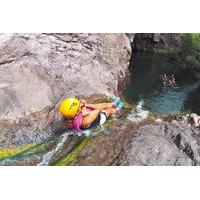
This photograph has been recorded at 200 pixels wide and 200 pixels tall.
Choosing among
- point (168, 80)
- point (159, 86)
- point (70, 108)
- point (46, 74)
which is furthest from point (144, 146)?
point (168, 80)

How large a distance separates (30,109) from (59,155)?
2.12 m

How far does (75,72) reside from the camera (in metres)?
13.4

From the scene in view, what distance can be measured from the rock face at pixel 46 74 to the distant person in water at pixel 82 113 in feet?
3.82

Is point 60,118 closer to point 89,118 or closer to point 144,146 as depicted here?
point 89,118

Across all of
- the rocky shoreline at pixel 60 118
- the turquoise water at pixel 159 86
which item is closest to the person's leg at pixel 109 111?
the rocky shoreline at pixel 60 118

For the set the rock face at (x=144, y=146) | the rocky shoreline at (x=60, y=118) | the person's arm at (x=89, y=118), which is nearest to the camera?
A: the rock face at (x=144, y=146)

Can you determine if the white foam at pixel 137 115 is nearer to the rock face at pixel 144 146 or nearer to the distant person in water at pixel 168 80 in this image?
the rock face at pixel 144 146

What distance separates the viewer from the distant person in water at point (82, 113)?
33.7ft

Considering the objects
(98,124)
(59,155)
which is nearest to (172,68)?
(98,124)

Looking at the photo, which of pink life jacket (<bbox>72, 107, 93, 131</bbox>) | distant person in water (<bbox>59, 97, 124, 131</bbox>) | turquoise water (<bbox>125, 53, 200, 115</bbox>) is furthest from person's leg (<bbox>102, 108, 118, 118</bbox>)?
turquoise water (<bbox>125, 53, 200, 115</bbox>)

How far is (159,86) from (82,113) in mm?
6145

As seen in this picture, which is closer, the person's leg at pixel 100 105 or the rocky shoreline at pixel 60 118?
the rocky shoreline at pixel 60 118

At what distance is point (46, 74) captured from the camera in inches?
503

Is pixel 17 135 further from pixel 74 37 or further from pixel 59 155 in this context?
pixel 74 37
